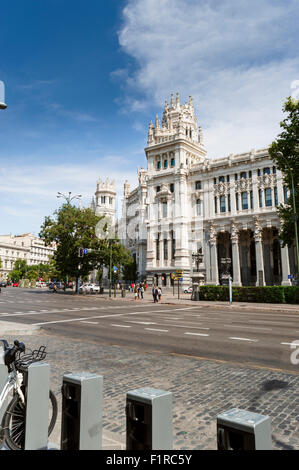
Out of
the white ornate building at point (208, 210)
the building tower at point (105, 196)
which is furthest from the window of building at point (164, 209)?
the building tower at point (105, 196)

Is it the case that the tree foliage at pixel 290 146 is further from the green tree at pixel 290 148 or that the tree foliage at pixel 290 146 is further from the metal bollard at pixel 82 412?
the metal bollard at pixel 82 412

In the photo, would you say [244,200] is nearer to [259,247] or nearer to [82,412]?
[259,247]

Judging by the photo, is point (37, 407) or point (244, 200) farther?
point (244, 200)

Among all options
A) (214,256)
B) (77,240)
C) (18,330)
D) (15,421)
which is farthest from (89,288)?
(15,421)

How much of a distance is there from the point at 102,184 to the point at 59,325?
8914cm

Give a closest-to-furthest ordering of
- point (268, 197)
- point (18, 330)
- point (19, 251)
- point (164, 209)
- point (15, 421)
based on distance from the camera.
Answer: point (15, 421) → point (18, 330) → point (268, 197) → point (164, 209) → point (19, 251)

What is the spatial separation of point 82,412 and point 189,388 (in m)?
3.63

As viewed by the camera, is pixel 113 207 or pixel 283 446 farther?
pixel 113 207

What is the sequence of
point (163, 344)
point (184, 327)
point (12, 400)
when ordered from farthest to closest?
point (184, 327)
point (163, 344)
point (12, 400)

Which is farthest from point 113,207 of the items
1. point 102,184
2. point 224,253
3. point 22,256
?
point 22,256

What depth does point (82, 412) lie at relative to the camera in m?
2.78

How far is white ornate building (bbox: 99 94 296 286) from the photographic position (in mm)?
51219
